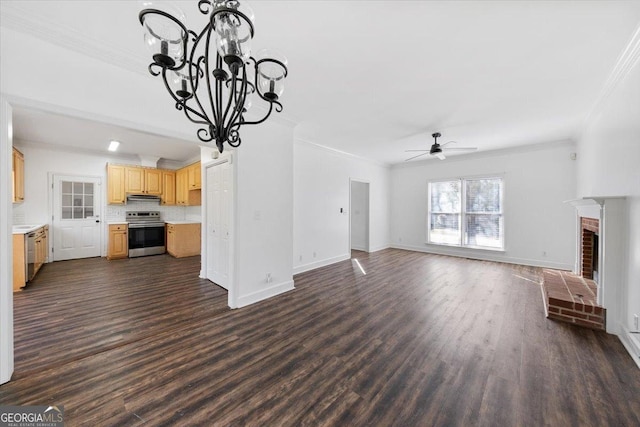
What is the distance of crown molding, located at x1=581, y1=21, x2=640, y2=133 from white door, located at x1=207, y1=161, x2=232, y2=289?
4323 millimetres

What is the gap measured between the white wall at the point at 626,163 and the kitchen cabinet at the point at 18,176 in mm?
8443

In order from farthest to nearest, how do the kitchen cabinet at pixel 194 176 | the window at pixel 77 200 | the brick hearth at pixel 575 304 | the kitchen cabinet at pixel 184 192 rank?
the kitchen cabinet at pixel 184 192
the kitchen cabinet at pixel 194 176
the window at pixel 77 200
the brick hearth at pixel 575 304

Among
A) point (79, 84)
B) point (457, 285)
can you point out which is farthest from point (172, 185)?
point (457, 285)

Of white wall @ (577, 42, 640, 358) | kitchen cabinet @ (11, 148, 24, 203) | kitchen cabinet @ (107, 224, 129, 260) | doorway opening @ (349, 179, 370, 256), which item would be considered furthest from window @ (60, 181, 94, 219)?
white wall @ (577, 42, 640, 358)

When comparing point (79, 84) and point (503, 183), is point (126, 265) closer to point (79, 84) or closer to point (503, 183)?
point (79, 84)

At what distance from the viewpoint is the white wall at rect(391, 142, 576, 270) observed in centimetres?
482

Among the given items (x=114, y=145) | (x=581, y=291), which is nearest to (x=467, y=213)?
(x=581, y=291)

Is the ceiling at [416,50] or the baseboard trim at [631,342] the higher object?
the ceiling at [416,50]

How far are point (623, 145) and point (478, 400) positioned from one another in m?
2.89

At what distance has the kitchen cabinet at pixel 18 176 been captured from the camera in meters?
4.24

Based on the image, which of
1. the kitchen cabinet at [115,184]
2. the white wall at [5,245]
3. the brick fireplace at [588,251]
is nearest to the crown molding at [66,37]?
the white wall at [5,245]

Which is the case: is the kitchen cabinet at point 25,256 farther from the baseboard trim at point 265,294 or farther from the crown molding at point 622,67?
the crown molding at point 622,67

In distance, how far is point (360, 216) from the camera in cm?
702

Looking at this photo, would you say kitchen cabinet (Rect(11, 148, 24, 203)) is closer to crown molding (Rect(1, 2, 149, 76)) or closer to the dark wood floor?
the dark wood floor
